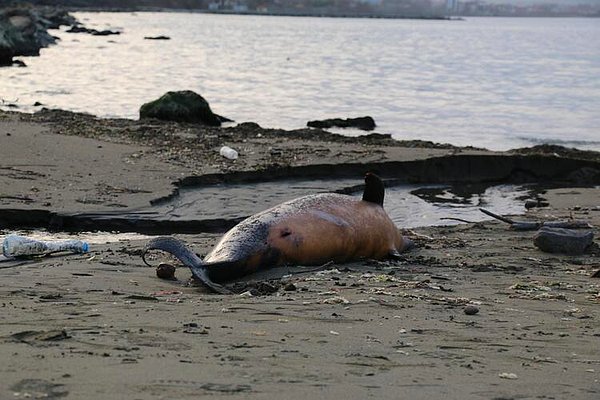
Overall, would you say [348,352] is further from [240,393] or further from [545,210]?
[545,210]

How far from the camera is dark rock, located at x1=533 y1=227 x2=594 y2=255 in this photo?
30.5 feet

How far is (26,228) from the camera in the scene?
1017 cm

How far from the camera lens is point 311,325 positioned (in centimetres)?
548

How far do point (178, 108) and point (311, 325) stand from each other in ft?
50.6

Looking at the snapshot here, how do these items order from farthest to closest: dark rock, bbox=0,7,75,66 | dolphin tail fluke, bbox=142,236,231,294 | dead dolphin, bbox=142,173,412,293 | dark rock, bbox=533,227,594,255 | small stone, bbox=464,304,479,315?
dark rock, bbox=0,7,75,66
dark rock, bbox=533,227,594,255
dead dolphin, bbox=142,173,412,293
dolphin tail fluke, bbox=142,236,231,294
small stone, bbox=464,304,479,315

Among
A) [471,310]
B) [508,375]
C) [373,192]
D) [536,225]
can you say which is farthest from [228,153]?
[508,375]

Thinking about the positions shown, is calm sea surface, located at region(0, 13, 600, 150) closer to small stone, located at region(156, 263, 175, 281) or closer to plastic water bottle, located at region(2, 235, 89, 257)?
plastic water bottle, located at region(2, 235, 89, 257)

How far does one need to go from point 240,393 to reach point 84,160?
10021 millimetres

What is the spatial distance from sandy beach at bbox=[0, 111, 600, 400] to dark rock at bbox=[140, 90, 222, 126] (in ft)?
30.3

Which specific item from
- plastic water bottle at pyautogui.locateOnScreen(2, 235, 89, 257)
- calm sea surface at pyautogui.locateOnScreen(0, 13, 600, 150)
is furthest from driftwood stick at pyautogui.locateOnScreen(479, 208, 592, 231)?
calm sea surface at pyautogui.locateOnScreen(0, 13, 600, 150)

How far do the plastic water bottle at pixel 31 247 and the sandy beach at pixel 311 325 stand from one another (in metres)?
0.17

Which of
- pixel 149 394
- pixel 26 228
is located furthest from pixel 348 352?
pixel 26 228

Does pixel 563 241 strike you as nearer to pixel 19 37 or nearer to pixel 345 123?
pixel 345 123

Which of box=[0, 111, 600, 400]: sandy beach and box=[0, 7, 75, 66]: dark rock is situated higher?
box=[0, 111, 600, 400]: sandy beach
